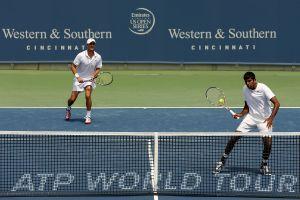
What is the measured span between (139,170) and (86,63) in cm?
447

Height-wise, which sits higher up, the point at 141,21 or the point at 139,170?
the point at 141,21

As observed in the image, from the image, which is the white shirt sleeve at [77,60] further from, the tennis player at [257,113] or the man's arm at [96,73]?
the tennis player at [257,113]

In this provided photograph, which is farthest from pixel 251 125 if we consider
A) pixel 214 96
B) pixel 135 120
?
pixel 135 120

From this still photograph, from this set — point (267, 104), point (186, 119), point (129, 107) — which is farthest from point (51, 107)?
point (267, 104)

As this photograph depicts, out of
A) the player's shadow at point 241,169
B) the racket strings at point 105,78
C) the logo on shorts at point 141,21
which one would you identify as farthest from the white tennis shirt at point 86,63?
the logo on shorts at point 141,21

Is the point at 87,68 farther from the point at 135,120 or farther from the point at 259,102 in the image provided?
the point at 259,102

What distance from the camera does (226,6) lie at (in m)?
23.6

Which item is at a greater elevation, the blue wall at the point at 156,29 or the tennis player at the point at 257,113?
the blue wall at the point at 156,29

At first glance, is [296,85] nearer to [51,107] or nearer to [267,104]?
[51,107]

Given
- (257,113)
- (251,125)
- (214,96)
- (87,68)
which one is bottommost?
(251,125)

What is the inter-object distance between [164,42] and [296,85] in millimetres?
5131

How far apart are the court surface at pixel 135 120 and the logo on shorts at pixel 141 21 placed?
26.7 feet

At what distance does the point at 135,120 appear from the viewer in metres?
14.6

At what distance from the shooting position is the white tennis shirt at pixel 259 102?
1000 cm
